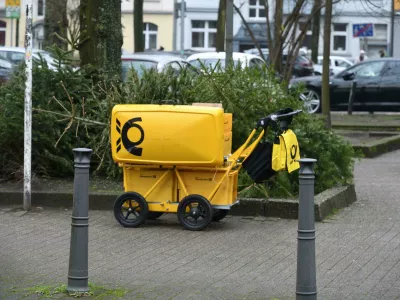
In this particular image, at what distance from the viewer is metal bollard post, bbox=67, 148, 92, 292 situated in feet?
22.1

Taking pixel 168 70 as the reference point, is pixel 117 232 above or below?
below

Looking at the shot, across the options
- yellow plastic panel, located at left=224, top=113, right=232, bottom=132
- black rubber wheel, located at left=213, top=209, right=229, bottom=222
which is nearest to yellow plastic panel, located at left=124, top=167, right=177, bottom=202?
black rubber wheel, located at left=213, top=209, right=229, bottom=222

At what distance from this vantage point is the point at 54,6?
4347 cm

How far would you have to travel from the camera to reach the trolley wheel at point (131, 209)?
9570 millimetres

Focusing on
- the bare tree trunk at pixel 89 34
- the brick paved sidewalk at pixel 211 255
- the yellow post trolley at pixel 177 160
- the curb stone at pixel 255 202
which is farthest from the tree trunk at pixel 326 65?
the yellow post trolley at pixel 177 160

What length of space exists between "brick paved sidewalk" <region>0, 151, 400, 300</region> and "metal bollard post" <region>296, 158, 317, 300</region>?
59 cm

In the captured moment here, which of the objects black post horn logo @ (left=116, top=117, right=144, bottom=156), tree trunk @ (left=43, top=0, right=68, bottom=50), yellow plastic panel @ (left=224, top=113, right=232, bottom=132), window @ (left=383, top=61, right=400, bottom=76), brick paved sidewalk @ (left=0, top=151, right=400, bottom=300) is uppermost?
tree trunk @ (left=43, top=0, right=68, bottom=50)

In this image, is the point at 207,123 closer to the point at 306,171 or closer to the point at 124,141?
the point at 124,141

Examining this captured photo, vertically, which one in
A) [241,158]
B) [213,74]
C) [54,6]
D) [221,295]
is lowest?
[221,295]

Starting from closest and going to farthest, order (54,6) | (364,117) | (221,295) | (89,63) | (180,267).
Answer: (221,295) → (180,267) → (89,63) → (364,117) → (54,6)

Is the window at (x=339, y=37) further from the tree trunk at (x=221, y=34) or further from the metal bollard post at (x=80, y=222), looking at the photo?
the metal bollard post at (x=80, y=222)

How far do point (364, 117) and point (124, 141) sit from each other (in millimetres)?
16363

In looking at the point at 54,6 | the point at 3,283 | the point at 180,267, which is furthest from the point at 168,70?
the point at 54,6

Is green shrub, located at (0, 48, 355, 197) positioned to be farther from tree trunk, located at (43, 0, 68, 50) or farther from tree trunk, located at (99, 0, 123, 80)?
tree trunk, located at (43, 0, 68, 50)
